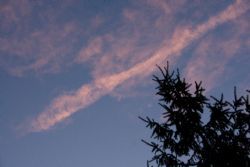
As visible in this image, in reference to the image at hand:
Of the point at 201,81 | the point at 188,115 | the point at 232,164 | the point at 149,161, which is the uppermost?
the point at 201,81

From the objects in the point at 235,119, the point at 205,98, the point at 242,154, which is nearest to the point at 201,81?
the point at 205,98

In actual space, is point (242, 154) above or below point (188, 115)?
below

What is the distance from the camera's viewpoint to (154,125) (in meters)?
12.2

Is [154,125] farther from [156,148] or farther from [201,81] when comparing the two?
[201,81]

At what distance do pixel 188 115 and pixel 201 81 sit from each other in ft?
4.50

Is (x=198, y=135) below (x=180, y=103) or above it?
below

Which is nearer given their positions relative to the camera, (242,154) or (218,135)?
(242,154)

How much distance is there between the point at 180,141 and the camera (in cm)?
1198

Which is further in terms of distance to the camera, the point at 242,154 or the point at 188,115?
the point at 188,115

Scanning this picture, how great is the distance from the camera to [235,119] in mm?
11727

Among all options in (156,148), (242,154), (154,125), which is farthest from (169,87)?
(242,154)

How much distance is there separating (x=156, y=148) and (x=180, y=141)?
37.3 inches

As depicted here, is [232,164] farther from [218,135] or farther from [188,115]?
[188,115]

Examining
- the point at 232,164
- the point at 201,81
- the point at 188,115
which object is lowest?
the point at 232,164
